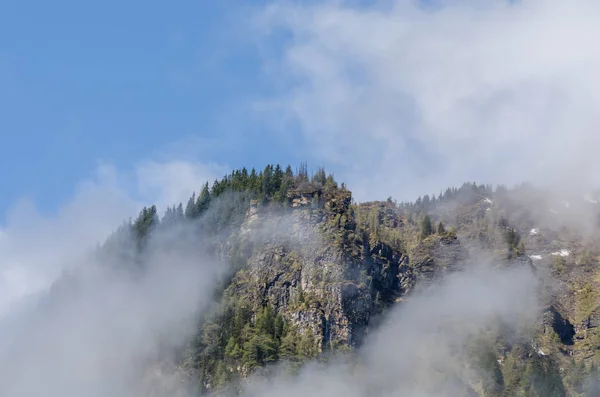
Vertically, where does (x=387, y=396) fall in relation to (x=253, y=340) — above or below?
below

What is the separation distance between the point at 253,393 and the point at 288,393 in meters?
7.25

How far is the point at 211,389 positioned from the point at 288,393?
17215 mm

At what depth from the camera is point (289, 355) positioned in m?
196

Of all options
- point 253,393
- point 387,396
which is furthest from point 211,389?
point 387,396

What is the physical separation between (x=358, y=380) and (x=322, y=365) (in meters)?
8.69

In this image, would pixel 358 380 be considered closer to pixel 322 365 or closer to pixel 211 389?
pixel 322 365

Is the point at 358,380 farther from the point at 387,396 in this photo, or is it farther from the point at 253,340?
the point at 253,340

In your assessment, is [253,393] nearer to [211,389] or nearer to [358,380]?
[211,389]

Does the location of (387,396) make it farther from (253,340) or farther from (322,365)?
(253,340)

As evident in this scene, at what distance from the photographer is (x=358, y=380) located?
19812 cm

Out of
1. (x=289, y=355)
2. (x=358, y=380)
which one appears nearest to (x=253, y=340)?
(x=289, y=355)

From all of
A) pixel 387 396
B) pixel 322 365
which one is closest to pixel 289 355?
pixel 322 365

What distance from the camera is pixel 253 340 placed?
198 m

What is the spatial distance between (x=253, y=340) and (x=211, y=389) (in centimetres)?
1355
